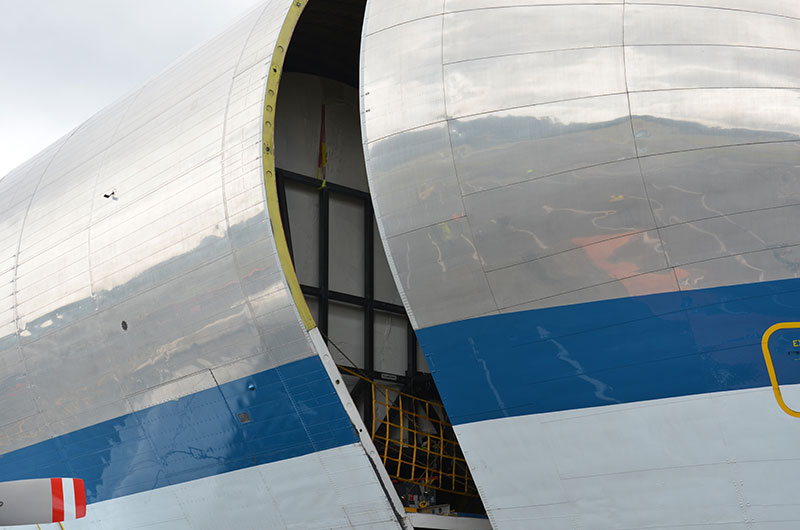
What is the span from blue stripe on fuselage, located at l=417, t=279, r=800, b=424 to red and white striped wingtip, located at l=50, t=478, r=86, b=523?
3728 mm

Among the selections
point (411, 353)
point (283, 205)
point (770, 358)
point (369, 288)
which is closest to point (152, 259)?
point (283, 205)

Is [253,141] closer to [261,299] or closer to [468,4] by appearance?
[261,299]

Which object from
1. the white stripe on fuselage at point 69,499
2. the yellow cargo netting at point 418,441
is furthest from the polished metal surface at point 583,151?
the white stripe on fuselage at point 69,499

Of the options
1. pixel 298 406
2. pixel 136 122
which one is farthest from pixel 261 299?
pixel 136 122

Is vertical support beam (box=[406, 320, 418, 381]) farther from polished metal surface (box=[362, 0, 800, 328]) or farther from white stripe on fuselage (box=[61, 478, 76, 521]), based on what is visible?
white stripe on fuselage (box=[61, 478, 76, 521])

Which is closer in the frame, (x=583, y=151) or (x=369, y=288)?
(x=583, y=151)

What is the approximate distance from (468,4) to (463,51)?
435 mm

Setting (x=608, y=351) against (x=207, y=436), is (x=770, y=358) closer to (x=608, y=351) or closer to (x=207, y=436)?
(x=608, y=351)

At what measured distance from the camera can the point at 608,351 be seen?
18.2 ft

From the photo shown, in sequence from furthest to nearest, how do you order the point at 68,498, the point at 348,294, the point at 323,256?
the point at 348,294
the point at 323,256
the point at 68,498

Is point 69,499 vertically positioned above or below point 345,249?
below

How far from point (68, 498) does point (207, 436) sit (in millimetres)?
2684

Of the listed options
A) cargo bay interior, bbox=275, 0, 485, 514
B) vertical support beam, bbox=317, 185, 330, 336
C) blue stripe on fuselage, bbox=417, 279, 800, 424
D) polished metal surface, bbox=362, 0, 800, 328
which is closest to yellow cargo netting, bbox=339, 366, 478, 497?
cargo bay interior, bbox=275, 0, 485, 514

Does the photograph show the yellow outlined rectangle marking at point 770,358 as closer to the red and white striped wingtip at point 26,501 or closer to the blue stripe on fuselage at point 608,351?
the blue stripe on fuselage at point 608,351
